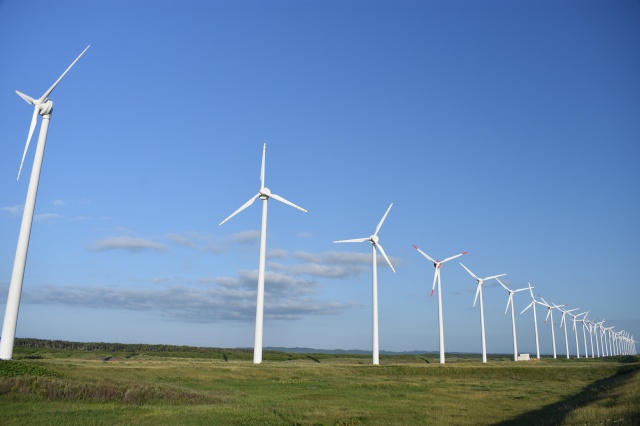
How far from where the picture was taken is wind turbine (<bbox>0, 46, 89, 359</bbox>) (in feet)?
147

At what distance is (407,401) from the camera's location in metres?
40.9

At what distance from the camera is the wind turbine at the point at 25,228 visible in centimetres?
4494

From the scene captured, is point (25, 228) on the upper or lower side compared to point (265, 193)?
lower

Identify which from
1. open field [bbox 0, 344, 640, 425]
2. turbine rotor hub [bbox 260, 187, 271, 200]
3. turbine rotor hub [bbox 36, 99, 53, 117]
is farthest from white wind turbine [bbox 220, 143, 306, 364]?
turbine rotor hub [bbox 36, 99, 53, 117]

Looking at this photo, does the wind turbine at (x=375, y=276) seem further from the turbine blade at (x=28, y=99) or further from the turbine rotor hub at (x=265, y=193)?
the turbine blade at (x=28, y=99)

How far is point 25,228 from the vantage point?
156 feet

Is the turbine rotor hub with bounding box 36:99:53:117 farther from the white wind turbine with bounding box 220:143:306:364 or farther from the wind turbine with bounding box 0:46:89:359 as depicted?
the white wind turbine with bounding box 220:143:306:364

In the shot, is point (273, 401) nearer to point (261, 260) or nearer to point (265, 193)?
point (261, 260)

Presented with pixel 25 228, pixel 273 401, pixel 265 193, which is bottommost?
pixel 273 401

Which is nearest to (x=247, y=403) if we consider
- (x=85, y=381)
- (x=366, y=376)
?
(x=85, y=381)

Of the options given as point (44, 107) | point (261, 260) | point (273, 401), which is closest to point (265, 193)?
point (261, 260)

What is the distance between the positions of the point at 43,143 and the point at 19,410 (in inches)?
1248

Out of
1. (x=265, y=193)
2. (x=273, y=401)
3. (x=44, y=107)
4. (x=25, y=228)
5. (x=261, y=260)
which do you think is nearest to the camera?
(x=273, y=401)

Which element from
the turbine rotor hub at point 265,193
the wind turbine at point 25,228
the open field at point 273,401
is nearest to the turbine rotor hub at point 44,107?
the wind turbine at point 25,228
